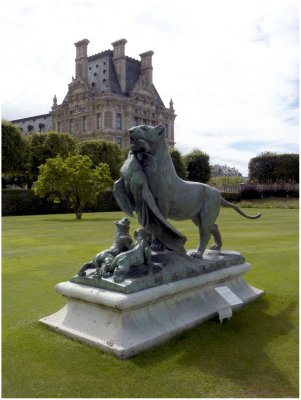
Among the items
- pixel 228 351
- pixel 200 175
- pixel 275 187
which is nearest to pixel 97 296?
pixel 228 351

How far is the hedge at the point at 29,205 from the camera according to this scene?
39.1 metres

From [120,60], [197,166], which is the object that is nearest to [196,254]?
[197,166]

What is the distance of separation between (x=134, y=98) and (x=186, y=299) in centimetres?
7861

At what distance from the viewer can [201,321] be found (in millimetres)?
5684

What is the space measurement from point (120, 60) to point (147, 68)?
7.29 meters

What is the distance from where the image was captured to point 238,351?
4922mm

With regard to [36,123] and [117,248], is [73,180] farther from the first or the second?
[36,123]

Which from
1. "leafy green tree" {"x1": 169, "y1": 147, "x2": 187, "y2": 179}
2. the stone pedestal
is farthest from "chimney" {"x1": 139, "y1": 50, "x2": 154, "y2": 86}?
the stone pedestal

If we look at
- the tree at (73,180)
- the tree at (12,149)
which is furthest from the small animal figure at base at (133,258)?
the tree at (12,149)

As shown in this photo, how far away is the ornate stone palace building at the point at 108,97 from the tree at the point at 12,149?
3374 cm

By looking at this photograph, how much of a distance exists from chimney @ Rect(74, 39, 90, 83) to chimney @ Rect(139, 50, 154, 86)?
469 inches

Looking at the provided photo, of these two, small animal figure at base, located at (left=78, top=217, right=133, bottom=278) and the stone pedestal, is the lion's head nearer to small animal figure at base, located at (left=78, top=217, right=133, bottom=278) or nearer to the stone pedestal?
small animal figure at base, located at (left=78, top=217, right=133, bottom=278)

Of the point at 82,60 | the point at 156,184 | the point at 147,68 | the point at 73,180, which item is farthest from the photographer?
the point at 147,68

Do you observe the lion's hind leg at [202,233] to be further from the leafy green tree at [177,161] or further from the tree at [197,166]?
the tree at [197,166]
